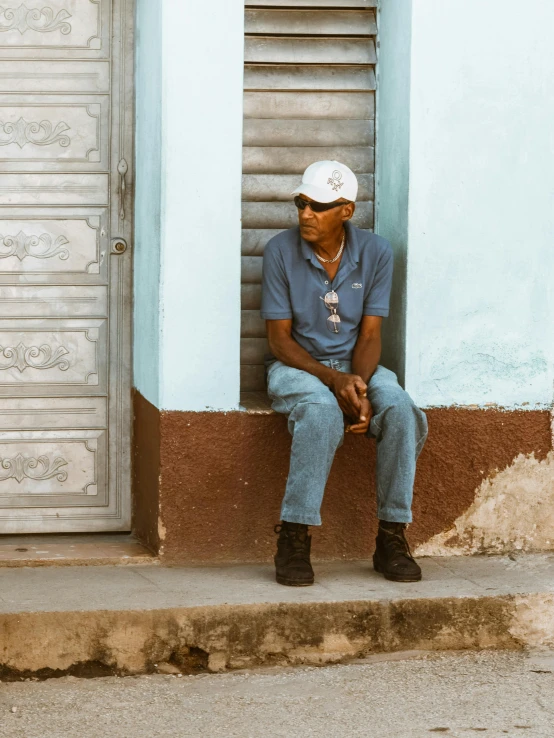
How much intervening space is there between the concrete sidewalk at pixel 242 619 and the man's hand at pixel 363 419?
59 centimetres

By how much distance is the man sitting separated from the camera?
4.04 meters

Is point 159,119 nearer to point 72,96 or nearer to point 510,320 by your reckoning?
point 72,96

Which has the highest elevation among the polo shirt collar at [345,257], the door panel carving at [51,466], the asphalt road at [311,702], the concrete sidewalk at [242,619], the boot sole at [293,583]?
the polo shirt collar at [345,257]

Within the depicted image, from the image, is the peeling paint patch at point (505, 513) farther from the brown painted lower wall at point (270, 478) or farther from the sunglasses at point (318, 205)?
the sunglasses at point (318, 205)

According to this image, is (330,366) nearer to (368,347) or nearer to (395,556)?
(368,347)

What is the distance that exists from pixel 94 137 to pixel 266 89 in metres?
0.77

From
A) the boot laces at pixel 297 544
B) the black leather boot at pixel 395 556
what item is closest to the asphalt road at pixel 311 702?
the black leather boot at pixel 395 556

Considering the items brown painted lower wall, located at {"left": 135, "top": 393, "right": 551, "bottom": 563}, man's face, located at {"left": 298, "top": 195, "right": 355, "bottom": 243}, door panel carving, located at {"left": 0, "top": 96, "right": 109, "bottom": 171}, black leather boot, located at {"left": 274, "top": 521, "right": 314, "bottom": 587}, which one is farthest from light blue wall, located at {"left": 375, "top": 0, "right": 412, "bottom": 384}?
door panel carving, located at {"left": 0, "top": 96, "right": 109, "bottom": 171}

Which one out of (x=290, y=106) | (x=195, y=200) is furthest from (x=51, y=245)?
(x=290, y=106)

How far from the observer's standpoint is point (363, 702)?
3529mm

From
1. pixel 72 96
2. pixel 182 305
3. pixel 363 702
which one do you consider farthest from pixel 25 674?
pixel 72 96

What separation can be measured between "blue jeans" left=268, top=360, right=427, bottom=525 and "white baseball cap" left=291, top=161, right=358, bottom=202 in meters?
0.69

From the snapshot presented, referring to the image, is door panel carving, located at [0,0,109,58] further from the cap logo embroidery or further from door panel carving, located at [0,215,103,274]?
the cap logo embroidery

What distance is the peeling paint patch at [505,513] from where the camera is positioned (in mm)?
4543
